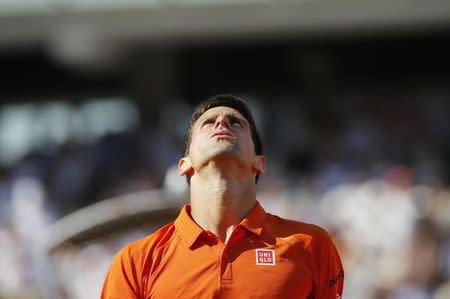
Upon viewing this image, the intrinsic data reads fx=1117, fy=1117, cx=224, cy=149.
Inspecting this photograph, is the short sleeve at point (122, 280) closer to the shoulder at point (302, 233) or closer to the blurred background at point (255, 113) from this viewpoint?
the shoulder at point (302, 233)

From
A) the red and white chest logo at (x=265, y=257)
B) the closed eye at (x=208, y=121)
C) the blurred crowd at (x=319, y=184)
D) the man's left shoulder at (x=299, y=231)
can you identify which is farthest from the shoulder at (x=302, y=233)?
the blurred crowd at (x=319, y=184)

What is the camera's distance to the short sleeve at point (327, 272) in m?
3.54

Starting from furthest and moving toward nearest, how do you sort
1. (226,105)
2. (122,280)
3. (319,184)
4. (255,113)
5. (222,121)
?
(255,113), (319,184), (226,105), (222,121), (122,280)

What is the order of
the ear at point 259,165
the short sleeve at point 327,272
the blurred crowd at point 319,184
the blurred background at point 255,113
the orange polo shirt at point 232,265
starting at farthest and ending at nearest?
the blurred background at point 255,113 < the blurred crowd at point 319,184 < the ear at point 259,165 < the short sleeve at point 327,272 < the orange polo shirt at point 232,265

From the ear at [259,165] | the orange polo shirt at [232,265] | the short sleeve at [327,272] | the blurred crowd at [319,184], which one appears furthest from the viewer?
the blurred crowd at [319,184]

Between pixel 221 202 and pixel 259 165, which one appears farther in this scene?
pixel 259 165

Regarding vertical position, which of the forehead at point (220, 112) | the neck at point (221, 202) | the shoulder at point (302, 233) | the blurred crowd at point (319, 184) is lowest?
the blurred crowd at point (319, 184)

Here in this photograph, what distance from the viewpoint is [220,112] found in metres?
3.67

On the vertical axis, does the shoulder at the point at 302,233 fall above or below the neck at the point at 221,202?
below

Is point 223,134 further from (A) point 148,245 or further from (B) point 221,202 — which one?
(A) point 148,245

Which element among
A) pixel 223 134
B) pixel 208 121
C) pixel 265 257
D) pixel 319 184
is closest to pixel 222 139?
pixel 223 134

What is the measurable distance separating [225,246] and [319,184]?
21.1ft

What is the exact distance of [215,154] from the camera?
139 inches

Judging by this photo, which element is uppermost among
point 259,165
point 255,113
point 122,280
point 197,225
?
point 259,165
